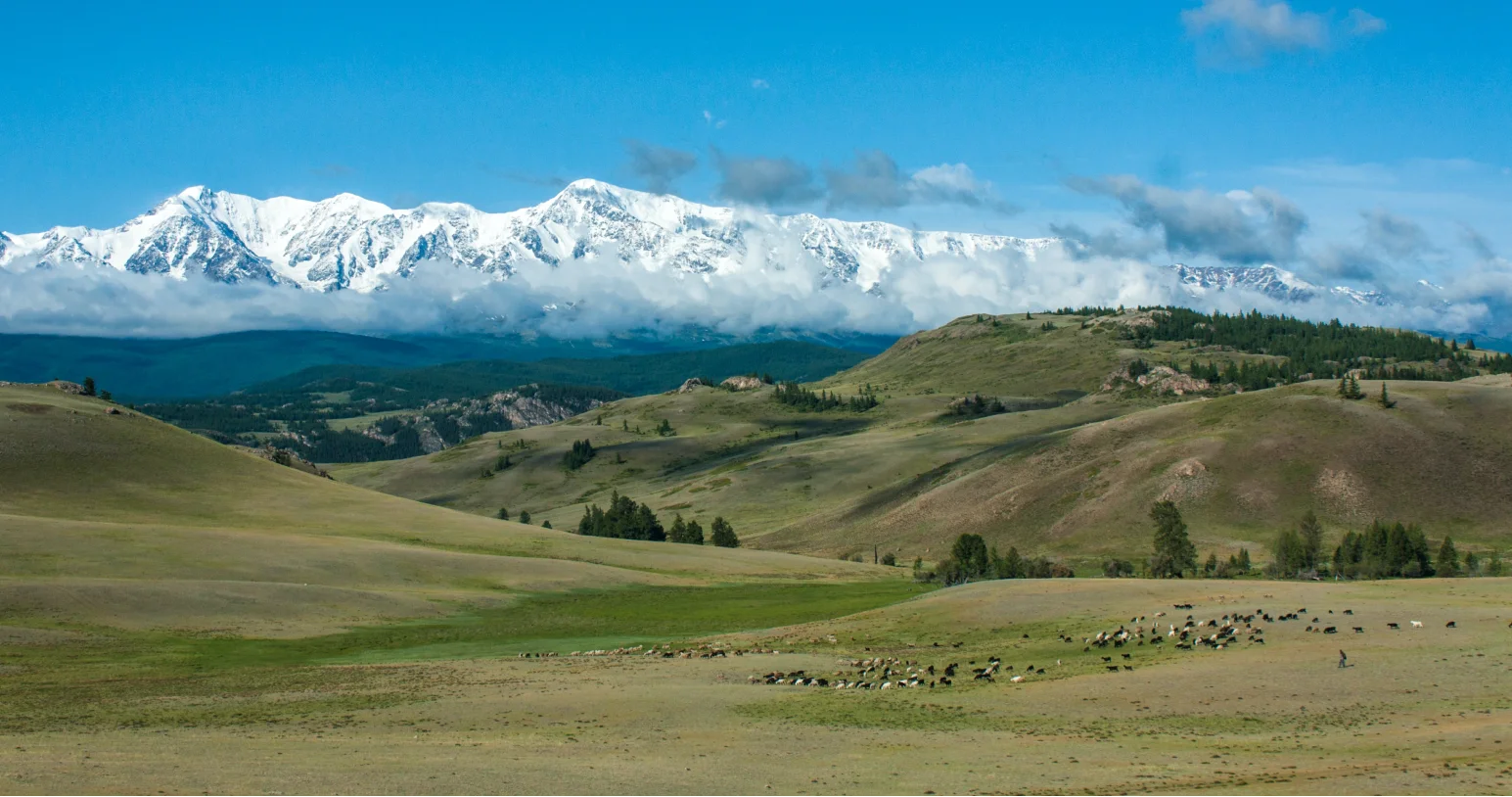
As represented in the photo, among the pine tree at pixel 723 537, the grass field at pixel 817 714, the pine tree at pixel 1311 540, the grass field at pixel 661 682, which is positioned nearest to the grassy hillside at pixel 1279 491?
the pine tree at pixel 1311 540

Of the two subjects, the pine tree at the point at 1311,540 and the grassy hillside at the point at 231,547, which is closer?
the grassy hillside at the point at 231,547

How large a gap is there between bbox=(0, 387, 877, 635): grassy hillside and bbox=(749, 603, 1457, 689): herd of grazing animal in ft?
138

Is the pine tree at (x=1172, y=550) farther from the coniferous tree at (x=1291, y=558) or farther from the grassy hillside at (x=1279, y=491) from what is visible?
the grassy hillside at (x=1279, y=491)

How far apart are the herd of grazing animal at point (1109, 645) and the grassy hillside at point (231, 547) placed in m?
41.9

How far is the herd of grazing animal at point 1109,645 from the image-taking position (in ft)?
198

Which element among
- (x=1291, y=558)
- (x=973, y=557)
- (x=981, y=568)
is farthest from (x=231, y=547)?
(x=1291, y=558)

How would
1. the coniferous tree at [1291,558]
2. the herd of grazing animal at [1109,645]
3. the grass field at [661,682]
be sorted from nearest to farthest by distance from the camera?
1. the grass field at [661,682]
2. the herd of grazing animal at [1109,645]
3. the coniferous tree at [1291,558]

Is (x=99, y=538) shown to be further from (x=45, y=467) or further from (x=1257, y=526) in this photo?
(x=1257, y=526)

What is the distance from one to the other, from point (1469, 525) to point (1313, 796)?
156090 millimetres

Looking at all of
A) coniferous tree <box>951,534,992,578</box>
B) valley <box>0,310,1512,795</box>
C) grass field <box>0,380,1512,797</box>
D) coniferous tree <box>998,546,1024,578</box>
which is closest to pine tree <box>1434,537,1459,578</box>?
valley <box>0,310,1512,795</box>

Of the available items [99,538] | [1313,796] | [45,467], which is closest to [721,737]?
[1313,796]

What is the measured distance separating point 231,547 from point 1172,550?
96.0 metres

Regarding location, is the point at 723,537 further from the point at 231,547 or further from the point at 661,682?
the point at 661,682

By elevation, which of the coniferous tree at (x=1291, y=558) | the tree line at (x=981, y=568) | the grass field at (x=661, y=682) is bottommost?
the tree line at (x=981, y=568)
